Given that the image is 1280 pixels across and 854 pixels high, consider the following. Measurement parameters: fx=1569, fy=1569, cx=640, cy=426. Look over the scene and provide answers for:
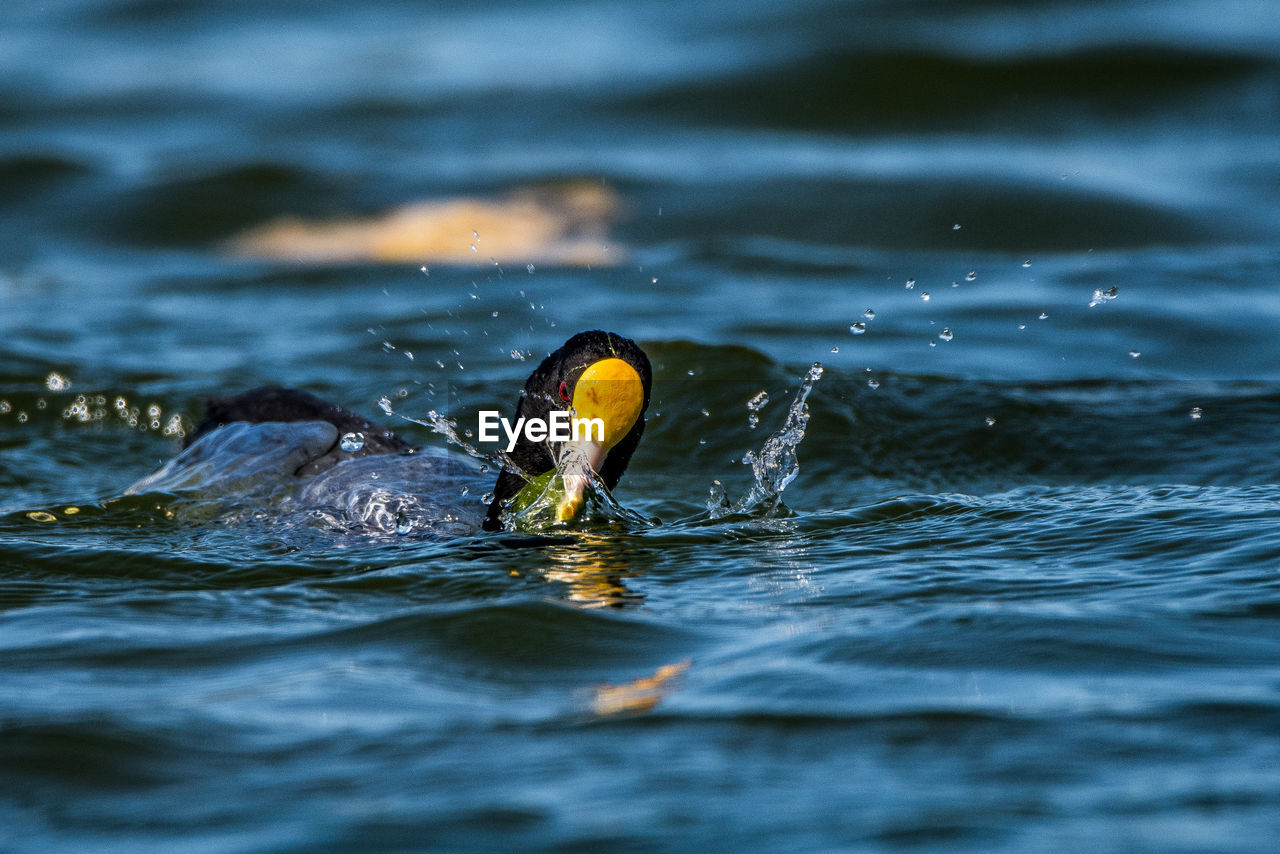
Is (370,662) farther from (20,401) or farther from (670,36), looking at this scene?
(670,36)

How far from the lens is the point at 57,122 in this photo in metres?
15.5

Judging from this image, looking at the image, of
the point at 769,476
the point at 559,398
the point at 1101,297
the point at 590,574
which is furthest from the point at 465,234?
the point at 590,574

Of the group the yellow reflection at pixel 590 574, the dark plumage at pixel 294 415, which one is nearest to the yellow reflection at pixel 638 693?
the yellow reflection at pixel 590 574

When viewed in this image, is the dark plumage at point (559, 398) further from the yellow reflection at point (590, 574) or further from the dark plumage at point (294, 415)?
the dark plumage at point (294, 415)

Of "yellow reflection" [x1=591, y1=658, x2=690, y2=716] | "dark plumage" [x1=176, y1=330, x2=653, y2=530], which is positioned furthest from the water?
"dark plumage" [x1=176, y1=330, x2=653, y2=530]

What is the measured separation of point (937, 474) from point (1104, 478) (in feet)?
2.16

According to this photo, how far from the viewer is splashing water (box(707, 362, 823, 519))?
5.50 meters

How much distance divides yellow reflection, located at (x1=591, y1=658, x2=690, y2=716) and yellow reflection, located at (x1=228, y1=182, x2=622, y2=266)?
24.2 feet

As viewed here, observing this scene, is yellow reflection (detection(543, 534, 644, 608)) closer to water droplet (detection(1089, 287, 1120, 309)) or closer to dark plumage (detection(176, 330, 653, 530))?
dark plumage (detection(176, 330, 653, 530))

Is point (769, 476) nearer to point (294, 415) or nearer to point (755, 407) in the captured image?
point (755, 407)

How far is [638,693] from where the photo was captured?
369 centimetres

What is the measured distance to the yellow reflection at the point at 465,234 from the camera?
11.3 meters

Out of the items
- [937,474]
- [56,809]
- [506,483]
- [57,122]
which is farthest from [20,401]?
[57,122]

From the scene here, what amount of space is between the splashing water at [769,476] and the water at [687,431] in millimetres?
46
